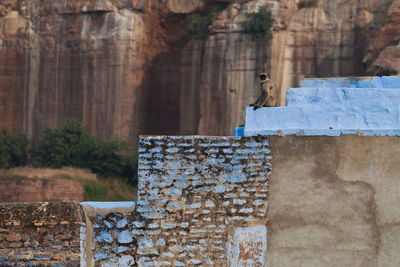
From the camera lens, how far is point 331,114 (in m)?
6.32

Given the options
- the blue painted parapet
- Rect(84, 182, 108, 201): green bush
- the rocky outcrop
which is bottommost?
Rect(84, 182, 108, 201): green bush

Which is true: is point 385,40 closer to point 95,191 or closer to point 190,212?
point 95,191

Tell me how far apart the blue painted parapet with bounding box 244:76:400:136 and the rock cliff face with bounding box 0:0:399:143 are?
16587 millimetres

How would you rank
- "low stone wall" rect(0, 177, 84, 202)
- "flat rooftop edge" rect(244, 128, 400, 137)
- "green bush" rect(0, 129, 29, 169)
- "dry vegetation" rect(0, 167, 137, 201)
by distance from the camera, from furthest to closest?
"green bush" rect(0, 129, 29, 169) → "dry vegetation" rect(0, 167, 137, 201) → "low stone wall" rect(0, 177, 84, 202) → "flat rooftop edge" rect(244, 128, 400, 137)

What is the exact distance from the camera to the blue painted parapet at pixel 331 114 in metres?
6.17

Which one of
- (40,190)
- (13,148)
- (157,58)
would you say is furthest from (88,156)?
(157,58)

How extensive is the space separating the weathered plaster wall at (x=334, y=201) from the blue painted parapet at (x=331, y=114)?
0.09m

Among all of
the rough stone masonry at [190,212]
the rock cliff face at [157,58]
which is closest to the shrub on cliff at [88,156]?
the rock cliff face at [157,58]

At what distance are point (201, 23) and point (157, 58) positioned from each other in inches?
109

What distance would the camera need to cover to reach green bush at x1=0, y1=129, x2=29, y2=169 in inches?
1026

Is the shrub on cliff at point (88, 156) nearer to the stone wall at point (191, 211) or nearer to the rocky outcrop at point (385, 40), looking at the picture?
the rocky outcrop at point (385, 40)

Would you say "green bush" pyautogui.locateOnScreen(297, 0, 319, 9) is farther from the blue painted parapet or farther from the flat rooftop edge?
the flat rooftop edge

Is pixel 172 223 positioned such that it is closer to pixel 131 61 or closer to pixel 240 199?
pixel 240 199

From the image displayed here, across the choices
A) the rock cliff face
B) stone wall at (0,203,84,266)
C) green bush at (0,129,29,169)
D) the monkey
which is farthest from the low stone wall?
stone wall at (0,203,84,266)
